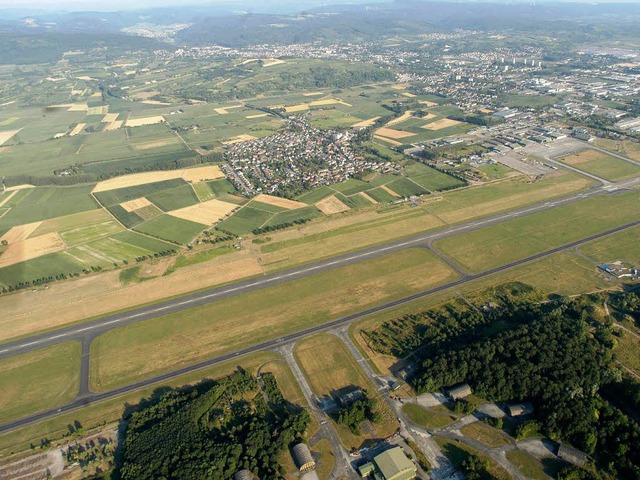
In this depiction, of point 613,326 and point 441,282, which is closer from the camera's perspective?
point 613,326

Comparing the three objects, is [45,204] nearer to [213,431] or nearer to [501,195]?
[213,431]

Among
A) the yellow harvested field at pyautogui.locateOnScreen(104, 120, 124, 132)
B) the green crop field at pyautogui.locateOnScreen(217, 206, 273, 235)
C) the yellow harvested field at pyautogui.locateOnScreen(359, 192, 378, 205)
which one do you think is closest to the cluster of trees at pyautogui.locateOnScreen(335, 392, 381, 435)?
the green crop field at pyautogui.locateOnScreen(217, 206, 273, 235)

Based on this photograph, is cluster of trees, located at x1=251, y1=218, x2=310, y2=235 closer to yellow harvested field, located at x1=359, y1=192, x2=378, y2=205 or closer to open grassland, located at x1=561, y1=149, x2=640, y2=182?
yellow harvested field, located at x1=359, y1=192, x2=378, y2=205

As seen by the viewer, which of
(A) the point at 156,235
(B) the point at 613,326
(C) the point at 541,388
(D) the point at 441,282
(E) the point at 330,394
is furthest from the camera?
(A) the point at 156,235

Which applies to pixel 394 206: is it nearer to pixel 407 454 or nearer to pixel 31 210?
pixel 407 454

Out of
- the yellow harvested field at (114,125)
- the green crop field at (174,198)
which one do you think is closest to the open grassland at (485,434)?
the green crop field at (174,198)

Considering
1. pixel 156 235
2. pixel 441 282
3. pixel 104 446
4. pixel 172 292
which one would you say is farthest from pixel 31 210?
pixel 441 282
